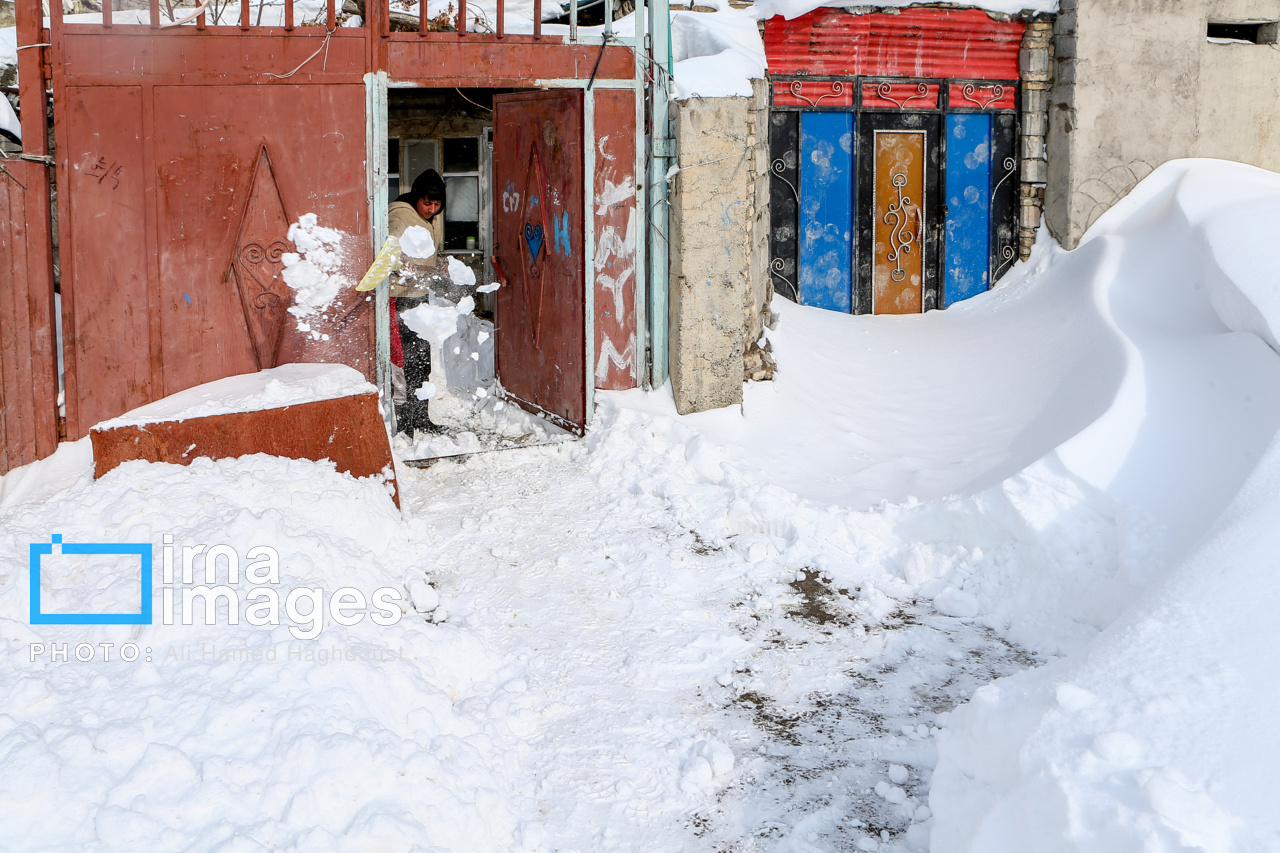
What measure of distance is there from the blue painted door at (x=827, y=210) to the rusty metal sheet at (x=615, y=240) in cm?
243

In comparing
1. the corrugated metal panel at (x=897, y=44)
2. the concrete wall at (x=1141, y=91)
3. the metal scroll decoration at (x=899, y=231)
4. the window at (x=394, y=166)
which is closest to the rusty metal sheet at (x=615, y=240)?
the corrugated metal panel at (x=897, y=44)

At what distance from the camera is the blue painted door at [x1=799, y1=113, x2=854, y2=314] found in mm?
8773

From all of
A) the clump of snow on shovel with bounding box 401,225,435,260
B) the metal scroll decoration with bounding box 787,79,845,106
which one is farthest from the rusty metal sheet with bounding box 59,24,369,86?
the metal scroll decoration with bounding box 787,79,845,106

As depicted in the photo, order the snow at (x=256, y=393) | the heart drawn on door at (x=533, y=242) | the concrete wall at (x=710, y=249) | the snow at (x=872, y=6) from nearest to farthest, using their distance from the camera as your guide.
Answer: the snow at (x=256, y=393)
the concrete wall at (x=710, y=249)
the heart drawn on door at (x=533, y=242)
the snow at (x=872, y=6)

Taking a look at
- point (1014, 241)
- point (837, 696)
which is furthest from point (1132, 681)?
point (1014, 241)

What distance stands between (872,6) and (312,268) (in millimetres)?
4743

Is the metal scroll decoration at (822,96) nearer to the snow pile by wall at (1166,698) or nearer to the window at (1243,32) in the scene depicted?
the window at (1243,32)

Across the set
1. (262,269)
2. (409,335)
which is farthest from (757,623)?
(409,335)

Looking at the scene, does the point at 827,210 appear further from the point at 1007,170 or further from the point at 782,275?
the point at 1007,170

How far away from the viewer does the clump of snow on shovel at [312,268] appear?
20.6ft

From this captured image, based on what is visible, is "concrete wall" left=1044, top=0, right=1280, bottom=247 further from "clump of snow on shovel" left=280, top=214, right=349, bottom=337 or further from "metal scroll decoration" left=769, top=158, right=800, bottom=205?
"clump of snow on shovel" left=280, top=214, right=349, bottom=337

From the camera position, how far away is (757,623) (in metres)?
4.84

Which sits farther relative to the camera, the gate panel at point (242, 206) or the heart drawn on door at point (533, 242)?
the heart drawn on door at point (533, 242)

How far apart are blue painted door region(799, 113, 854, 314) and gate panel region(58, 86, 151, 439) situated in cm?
489
